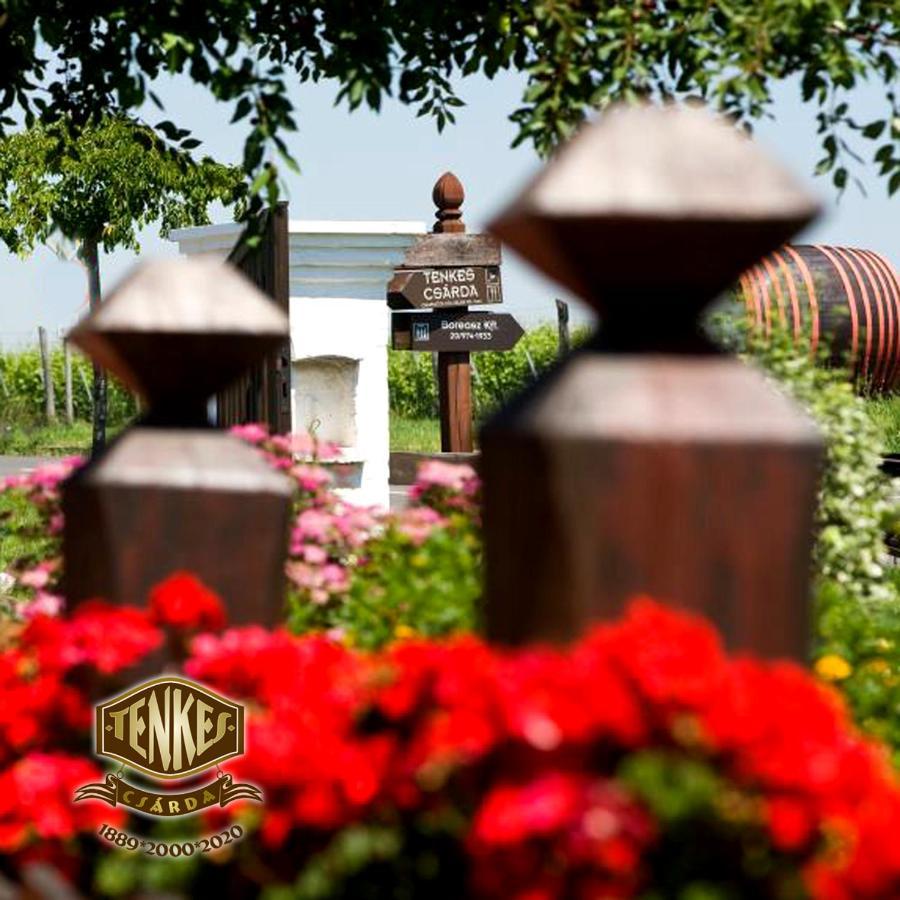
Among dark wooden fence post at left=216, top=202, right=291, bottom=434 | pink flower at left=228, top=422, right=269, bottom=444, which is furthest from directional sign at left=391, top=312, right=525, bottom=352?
pink flower at left=228, top=422, right=269, bottom=444

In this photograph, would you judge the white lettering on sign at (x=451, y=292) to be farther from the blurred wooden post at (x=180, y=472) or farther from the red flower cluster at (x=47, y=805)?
the red flower cluster at (x=47, y=805)

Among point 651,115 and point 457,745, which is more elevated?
point 651,115

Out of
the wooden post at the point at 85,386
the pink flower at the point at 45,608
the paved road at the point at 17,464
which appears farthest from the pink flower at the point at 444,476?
the wooden post at the point at 85,386

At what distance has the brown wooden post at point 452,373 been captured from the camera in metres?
13.4

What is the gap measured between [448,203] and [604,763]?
11.1 m

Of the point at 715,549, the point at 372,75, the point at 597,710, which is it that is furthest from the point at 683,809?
the point at 372,75

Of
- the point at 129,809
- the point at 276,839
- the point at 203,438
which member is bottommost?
the point at 129,809

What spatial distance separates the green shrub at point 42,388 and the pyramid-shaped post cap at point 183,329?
2527cm

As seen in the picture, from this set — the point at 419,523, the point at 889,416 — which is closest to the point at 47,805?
the point at 419,523

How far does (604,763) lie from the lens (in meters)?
2.63

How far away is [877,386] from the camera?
68.4 ft

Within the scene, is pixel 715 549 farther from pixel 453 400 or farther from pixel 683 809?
pixel 453 400

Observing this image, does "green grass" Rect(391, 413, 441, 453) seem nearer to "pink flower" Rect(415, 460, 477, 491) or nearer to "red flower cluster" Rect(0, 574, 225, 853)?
"pink flower" Rect(415, 460, 477, 491)

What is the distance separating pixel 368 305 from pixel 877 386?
12.8m
